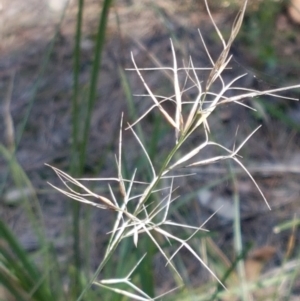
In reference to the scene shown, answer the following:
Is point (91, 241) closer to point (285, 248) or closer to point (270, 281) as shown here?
point (285, 248)

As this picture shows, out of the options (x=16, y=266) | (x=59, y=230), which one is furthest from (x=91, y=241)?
(x=16, y=266)

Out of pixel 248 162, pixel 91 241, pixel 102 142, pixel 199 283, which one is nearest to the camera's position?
pixel 199 283

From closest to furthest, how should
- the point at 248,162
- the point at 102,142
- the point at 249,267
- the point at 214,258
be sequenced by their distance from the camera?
the point at 214,258 < the point at 249,267 < the point at 248,162 < the point at 102,142

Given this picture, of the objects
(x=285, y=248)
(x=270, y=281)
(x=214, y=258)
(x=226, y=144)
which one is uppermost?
(x=270, y=281)

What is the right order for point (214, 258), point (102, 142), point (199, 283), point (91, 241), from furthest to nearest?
1. point (102, 142)
2. point (91, 241)
3. point (199, 283)
4. point (214, 258)

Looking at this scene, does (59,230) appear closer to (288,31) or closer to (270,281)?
(270,281)

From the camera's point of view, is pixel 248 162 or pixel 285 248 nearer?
pixel 285 248

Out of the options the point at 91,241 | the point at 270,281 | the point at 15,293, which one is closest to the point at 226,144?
the point at 91,241

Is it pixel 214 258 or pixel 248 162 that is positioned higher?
pixel 214 258

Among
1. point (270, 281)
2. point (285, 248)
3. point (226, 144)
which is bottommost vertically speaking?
point (285, 248)
